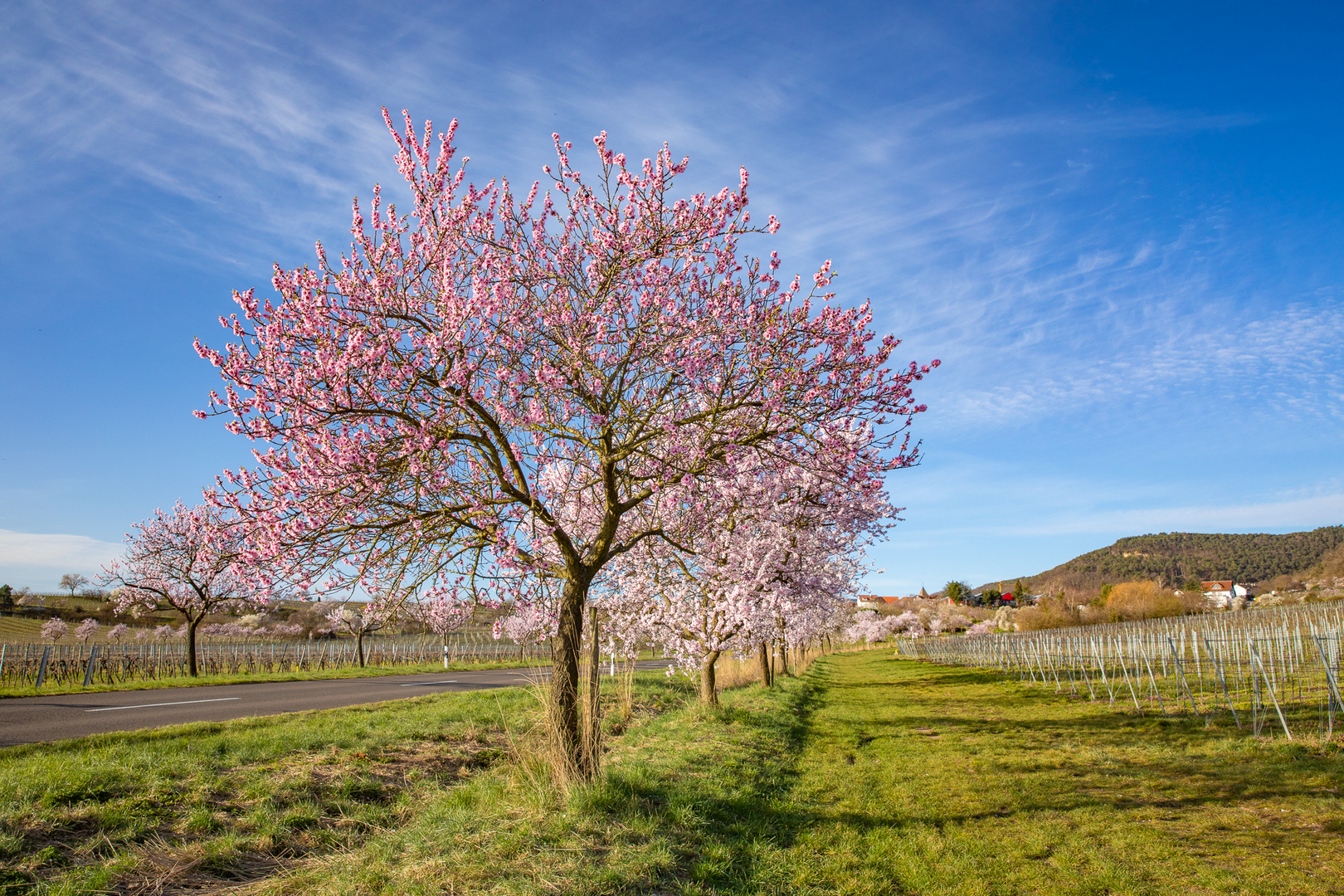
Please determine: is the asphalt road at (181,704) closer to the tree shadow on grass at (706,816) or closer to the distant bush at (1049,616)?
the tree shadow on grass at (706,816)

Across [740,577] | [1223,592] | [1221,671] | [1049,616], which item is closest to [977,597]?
[1223,592]

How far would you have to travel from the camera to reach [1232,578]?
4446 inches

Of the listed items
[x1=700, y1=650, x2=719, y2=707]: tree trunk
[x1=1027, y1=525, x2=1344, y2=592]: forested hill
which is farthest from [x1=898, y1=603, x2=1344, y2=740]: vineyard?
[x1=1027, y1=525, x2=1344, y2=592]: forested hill

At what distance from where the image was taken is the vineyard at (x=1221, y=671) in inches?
489

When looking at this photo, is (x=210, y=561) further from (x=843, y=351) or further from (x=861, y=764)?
(x=861, y=764)

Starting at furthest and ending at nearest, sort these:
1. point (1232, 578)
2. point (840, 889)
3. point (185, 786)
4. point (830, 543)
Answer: point (1232, 578), point (830, 543), point (185, 786), point (840, 889)

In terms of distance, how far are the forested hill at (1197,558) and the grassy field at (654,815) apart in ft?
315

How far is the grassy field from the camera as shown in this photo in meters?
5.20

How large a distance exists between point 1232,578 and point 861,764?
139m

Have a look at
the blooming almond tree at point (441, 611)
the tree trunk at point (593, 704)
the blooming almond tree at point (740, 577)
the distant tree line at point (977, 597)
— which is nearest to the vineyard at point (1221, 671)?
the blooming almond tree at point (740, 577)

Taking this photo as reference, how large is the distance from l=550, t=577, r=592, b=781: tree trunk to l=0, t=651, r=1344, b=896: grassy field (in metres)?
0.38

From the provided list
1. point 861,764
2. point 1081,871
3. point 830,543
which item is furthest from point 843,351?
point 830,543

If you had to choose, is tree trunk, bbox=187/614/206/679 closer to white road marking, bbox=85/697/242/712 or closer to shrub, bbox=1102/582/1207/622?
white road marking, bbox=85/697/242/712

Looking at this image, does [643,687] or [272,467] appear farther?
[643,687]
